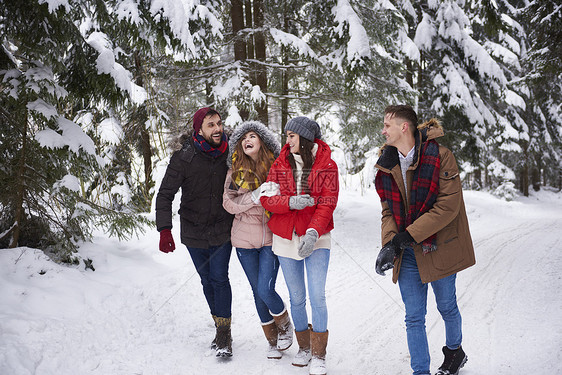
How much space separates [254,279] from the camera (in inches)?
147

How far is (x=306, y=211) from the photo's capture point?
3.38 meters

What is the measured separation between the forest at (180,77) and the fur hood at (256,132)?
2.62 feet

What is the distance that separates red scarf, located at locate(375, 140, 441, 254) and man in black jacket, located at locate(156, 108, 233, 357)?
5.12 feet

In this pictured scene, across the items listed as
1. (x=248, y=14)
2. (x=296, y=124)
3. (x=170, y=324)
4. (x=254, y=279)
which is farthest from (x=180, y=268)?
(x=248, y=14)

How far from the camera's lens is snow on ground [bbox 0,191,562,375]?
343cm

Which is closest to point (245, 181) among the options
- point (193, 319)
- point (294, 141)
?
point (294, 141)

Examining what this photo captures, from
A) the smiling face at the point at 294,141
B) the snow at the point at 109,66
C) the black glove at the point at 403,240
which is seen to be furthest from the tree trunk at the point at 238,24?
the black glove at the point at 403,240

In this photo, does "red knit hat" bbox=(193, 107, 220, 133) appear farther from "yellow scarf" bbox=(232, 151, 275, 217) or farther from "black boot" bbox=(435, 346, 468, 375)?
"black boot" bbox=(435, 346, 468, 375)

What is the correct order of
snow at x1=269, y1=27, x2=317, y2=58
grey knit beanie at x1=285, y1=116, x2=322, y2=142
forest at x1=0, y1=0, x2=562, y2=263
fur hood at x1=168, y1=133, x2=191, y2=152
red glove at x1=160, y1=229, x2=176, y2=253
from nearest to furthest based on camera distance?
grey knit beanie at x1=285, y1=116, x2=322, y2=142
red glove at x1=160, y1=229, x2=176, y2=253
fur hood at x1=168, y1=133, x2=191, y2=152
forest at x1=0, y1=0, x2=562, y2=263
snow at x1=269, y1=27, x2=317, y2=58

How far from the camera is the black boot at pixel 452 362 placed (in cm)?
316

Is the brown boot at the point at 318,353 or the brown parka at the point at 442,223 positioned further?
the brown boot at the point at 318,353

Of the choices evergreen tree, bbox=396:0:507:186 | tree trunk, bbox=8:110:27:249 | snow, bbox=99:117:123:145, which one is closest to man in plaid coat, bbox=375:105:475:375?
tree trunk, bbox=8:110:27:249

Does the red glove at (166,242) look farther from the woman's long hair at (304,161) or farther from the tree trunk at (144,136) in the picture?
the tree trunk at (144,136)

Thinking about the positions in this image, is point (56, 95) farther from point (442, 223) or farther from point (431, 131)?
point (442, 223)
